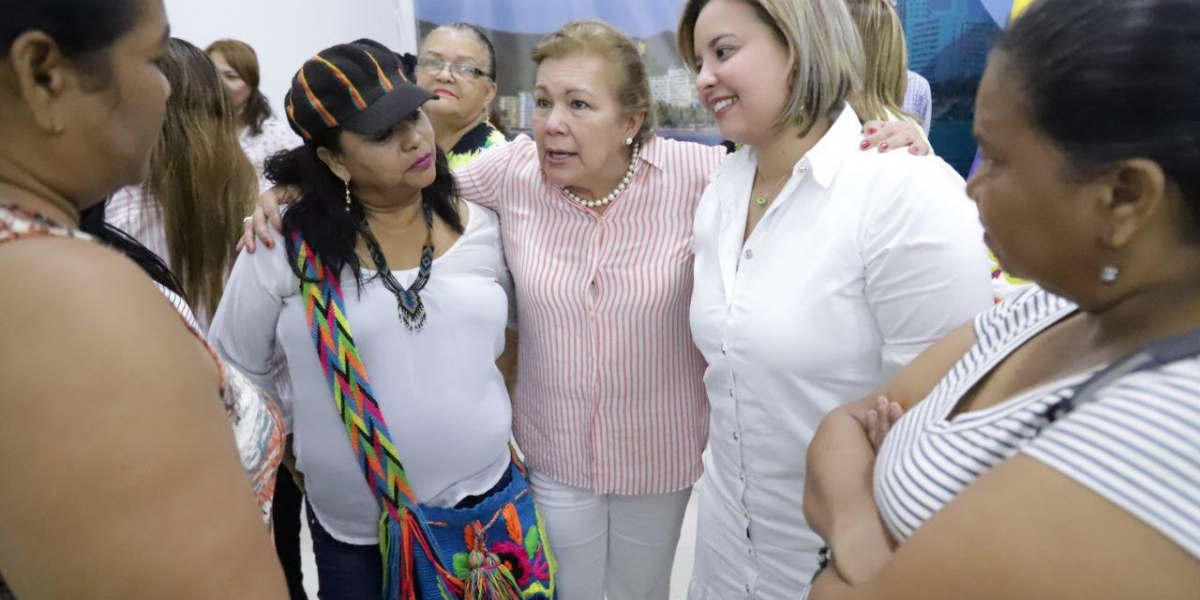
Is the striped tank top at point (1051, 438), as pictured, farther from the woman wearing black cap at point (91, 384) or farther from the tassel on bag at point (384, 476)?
the tassel on bag at point (384, 476)

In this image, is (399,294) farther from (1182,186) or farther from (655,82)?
(655,82)

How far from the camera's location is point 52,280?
22.0 inches

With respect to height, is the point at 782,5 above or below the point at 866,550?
above

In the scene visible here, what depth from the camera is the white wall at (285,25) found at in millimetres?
3895

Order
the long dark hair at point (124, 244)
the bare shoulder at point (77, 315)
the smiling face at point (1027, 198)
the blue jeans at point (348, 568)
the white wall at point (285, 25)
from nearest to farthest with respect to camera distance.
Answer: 1. the bare shoulder at point (77, 315)
2. the smiling face at point (1027, 198)
3. the long dark hair at point (124, 244)
4. the blue jeans at point (348, 568)
5. the white wall at point (285, 25)

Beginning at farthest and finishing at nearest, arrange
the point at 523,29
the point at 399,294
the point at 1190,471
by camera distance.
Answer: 1. the point at 523,29
2. the point at 399,294
3. the point at 1190,471

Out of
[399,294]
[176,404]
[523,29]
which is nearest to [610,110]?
[399,294]

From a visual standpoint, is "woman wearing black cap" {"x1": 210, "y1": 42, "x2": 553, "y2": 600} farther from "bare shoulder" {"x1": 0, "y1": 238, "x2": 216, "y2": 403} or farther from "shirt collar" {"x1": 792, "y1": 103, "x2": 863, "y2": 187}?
"bare shoulder" {"x1": 0, "y1": 238, "x2": 216, "y2": 403}

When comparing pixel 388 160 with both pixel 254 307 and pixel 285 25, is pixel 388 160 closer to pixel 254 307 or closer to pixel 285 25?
pixel 254 307

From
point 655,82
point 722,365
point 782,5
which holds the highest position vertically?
point 782,5

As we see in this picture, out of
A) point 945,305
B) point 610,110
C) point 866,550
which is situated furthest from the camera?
point 610,110

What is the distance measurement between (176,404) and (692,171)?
1.36 m

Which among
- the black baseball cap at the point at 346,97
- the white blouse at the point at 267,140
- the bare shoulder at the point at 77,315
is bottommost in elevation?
the white blouse at the point at 267,140

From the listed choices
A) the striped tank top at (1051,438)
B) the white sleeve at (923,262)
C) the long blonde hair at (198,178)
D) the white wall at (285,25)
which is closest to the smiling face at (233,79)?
the white wall at (285,25)
